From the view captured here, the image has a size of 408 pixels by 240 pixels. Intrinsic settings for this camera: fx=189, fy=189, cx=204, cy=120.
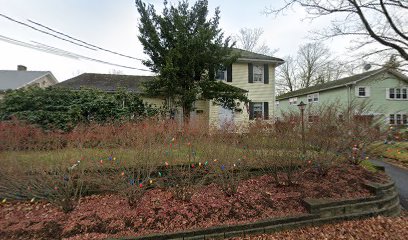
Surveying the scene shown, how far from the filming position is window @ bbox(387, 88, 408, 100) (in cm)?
1830

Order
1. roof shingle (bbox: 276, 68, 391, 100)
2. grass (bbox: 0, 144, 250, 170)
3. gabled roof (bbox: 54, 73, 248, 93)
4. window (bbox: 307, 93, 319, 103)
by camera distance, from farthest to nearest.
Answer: window (bbox: 307, 93, 319, 103)
roof shingle (bbox: 276, 68, 391, 100)
gabled roof (bbox: 54, 73, 248, 93)
grass (bbox: 0, 144, 250, 170)

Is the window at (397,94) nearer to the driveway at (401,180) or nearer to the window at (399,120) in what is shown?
the window at (399,120)

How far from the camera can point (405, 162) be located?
8.73 metres

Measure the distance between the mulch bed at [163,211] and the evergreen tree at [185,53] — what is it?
6.33m

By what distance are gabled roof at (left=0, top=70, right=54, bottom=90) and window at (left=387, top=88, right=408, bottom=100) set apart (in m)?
35.2

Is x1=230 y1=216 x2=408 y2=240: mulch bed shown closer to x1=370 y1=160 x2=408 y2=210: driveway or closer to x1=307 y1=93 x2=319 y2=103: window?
x1=370 y1=160 x2=408 y2=210: driveway

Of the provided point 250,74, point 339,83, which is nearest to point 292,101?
point 339,83

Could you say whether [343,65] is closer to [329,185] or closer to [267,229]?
[329,185]

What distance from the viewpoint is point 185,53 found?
9.56 meters

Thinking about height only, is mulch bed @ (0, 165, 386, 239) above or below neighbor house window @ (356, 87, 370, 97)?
below

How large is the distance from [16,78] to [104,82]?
12532 mm

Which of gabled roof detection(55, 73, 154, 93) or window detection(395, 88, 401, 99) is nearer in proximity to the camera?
gabled roof detection(55, 73, 154, 93)

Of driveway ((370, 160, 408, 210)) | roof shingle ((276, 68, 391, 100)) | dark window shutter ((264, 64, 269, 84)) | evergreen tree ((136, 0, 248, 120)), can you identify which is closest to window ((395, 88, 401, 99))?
roof shingle ((276, 68, 391, 100))

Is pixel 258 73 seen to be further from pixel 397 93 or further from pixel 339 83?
pixel 397 93
